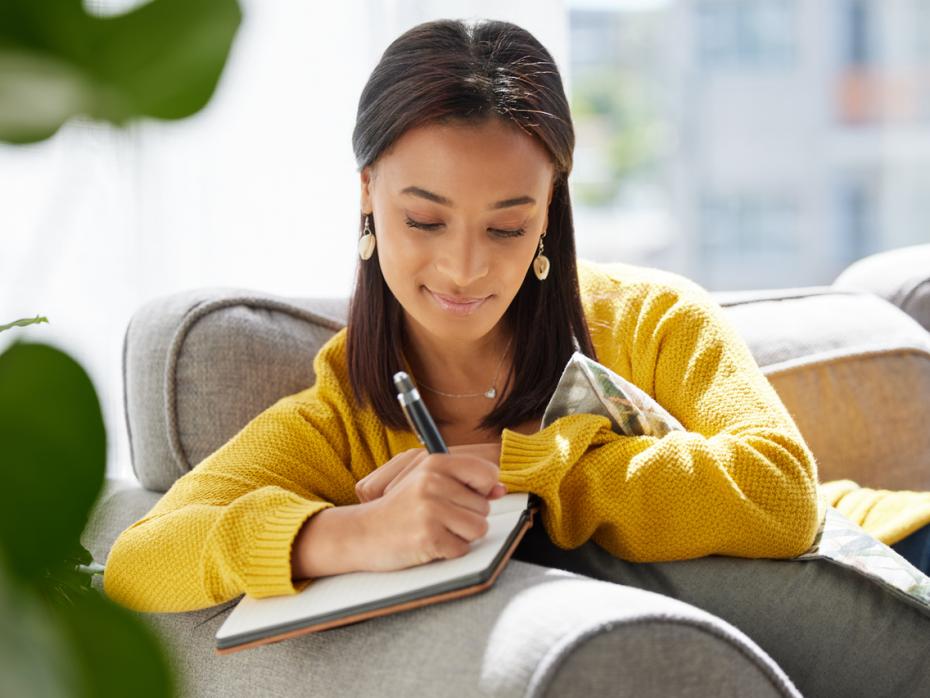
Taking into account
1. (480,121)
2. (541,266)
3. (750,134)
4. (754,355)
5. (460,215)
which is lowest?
(750,134)

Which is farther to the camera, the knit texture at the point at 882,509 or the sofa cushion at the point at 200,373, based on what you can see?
the sofa cushion at the point at 200,373

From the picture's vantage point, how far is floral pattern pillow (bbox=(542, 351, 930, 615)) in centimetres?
107

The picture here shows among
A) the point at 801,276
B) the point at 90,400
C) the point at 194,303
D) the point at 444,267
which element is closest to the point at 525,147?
the point at 444,267

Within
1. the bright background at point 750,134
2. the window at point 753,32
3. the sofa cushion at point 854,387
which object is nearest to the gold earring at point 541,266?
the sofa cushion at point 854,387

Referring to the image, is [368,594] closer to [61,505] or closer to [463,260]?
[463,260]

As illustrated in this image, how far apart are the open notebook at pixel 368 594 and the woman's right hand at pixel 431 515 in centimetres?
1

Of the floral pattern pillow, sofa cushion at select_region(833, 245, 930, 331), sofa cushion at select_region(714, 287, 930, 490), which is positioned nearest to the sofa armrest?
the floral pattern pillow

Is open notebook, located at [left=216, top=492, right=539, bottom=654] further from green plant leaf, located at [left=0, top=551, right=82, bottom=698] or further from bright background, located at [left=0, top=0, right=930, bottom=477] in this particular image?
bright background, located at [left=0, top=0, right=930, bottom=477]

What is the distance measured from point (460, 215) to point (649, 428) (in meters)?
0.32

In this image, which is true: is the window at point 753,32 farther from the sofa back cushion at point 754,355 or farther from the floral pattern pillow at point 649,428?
the floral pattern pillow at point 649,428

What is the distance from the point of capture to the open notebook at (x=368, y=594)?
2.71ft

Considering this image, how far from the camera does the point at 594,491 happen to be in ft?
3.39

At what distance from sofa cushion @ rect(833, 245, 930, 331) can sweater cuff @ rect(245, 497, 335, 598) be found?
1.34 m

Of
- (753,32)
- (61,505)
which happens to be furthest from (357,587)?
(753,32)
